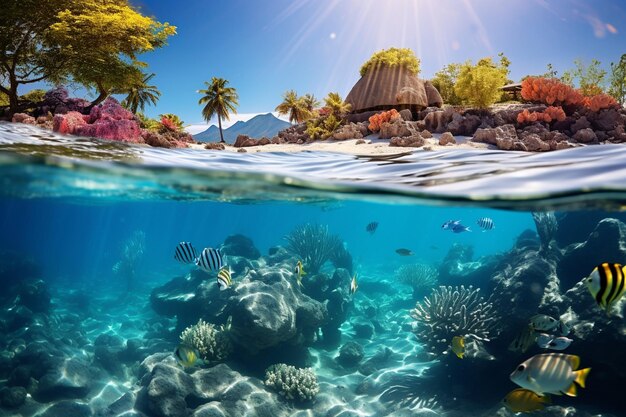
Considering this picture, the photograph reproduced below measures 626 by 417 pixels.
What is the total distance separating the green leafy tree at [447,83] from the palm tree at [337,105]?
7.19 metres

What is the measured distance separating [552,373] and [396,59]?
2224cm

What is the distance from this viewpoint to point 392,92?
866 inches

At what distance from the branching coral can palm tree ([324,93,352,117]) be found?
810 cm

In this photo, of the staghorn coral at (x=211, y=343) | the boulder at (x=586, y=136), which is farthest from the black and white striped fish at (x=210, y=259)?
the boulder at (x=586, y=136)

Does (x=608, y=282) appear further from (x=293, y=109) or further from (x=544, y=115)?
(x=293, y=109)

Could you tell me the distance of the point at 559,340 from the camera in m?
5.89

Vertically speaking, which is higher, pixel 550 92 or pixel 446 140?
pixel 550 92

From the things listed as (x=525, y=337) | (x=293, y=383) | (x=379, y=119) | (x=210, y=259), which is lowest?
(x=293, y=383)

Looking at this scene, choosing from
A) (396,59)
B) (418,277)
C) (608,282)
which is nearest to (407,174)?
(608,282)

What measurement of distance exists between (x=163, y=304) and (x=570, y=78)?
84.7 feet

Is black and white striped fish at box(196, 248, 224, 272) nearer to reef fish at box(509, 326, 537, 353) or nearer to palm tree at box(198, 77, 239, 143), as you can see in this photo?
reef fish at box(509, 326, 537, 353)

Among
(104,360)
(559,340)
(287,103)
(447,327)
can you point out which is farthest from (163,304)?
(287,103)

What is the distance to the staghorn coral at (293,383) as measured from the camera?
8898 millimetres

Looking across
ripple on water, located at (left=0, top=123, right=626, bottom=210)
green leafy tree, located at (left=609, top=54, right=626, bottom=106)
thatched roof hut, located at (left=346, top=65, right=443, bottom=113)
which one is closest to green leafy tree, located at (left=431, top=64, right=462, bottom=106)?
thatched roof hut, located at (left=346, top=65, right=443, bottom=113)
